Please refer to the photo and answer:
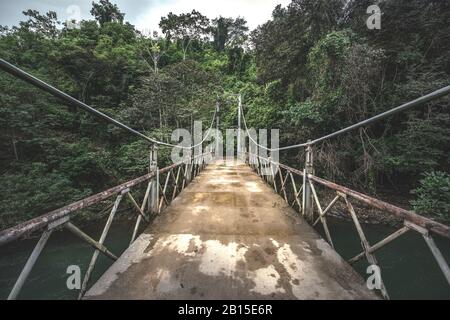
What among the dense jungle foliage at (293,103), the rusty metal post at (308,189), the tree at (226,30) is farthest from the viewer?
the tree at (226,30)

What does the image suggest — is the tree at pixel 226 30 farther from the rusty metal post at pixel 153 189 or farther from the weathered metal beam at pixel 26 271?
the weathered metal beam at pixel 26 271

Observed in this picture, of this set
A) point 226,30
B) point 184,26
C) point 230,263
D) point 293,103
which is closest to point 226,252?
point 230,263

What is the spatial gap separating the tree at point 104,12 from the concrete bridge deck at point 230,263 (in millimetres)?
25390

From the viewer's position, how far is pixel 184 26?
2066 centimetres

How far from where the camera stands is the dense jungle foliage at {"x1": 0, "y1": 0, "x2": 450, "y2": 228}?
5723mm

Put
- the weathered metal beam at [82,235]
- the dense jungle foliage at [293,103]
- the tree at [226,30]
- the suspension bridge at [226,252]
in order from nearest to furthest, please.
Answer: the suspension bridge at [226,252]
the weathered metal beam at [82,235]
the dense jungle foliage at [293,103]
the tree at [226,30]

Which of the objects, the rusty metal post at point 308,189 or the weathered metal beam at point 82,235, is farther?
the rusty metal post at point 308,189

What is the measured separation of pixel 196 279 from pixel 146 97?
8927 millimetres

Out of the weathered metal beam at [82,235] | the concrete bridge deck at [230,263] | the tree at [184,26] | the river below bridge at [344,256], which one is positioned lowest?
the river below bridge at [344,256]

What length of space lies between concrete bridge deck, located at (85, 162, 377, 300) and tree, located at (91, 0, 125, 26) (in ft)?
83.3

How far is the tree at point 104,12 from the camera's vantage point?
69.0ft

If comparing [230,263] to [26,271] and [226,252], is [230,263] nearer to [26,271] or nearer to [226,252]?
[226,252]

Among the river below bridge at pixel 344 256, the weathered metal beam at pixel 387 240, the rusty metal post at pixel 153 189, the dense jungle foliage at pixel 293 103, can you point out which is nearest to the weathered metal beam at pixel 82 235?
the rusty metal post at pixel 153 189
